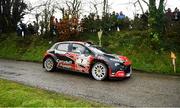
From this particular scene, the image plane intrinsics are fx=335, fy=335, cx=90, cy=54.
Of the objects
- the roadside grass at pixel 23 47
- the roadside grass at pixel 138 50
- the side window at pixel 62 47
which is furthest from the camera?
the roadside grass at pixel 23 47

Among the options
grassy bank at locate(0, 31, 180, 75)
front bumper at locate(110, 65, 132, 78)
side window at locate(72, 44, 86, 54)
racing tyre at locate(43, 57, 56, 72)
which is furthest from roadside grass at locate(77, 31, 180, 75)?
racing tyre at locate(43, 57, 56, 72)

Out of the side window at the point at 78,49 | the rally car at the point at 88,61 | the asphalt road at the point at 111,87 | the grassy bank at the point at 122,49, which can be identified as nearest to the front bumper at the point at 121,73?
the rally car at the point at 88,61

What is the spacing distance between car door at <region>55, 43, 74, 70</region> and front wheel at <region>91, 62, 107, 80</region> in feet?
4.55

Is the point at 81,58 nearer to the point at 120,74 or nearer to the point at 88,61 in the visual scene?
the point at 88,61

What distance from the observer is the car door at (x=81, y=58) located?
14731 mm

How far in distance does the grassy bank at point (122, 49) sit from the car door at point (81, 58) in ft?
14.5

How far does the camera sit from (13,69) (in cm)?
1723

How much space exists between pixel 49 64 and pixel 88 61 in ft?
8.72

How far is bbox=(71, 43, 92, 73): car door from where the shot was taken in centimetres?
1473

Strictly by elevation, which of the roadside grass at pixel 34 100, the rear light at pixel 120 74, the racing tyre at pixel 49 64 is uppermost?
the racing tyre at pixel 49 64

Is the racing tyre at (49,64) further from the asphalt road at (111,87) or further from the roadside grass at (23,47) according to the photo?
the roadside grass at (23,47)

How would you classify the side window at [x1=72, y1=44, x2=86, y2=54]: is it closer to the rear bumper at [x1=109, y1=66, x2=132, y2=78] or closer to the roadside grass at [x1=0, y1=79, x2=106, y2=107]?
the rear bumper at [x1=109, y1=66, x2=132, y2=78]

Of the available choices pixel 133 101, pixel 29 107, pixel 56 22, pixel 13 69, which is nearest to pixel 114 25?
pixel 56 22

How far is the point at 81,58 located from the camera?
14961mm
